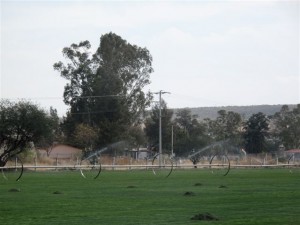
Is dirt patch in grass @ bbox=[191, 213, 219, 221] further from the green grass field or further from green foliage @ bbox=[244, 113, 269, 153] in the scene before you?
green foliage @ bbox=[244, 113, 269, 153]

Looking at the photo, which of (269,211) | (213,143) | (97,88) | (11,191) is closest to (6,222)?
(269,211)

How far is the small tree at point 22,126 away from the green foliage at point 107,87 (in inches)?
791

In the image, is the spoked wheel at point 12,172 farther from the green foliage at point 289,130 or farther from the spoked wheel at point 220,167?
the green foliage at point 289,130

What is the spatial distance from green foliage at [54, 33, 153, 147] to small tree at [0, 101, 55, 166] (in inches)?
791

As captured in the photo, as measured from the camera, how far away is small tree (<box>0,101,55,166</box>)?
2724 inches

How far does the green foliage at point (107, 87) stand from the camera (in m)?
91.2

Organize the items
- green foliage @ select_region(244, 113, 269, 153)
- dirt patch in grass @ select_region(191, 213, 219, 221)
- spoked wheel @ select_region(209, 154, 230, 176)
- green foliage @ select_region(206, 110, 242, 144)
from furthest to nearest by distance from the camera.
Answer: green foliage @ select_region(206, 110, 242, 144) → green foliage @ select_region(244, 113, 269, 153) → spoked wheel @ select_region(209, 154, 230, 176) → dirt patch in grass @ select_region(191, 213, 219, 221)

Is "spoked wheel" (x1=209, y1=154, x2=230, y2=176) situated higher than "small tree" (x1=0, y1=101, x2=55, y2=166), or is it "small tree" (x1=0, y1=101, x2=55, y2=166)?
"small tree" (x1=0, y1=101, x2=55, y2=166)

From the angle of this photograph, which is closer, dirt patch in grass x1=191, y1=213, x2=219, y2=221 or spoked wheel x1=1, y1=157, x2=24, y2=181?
dirt patch in grass x1=191, y1=213, x2=219, y2=221

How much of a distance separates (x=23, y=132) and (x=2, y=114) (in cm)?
273

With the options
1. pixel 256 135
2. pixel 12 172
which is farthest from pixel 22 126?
pixel 256 135

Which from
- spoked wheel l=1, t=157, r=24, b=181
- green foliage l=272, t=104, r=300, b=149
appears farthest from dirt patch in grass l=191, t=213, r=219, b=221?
green foliage l=272, t=104, r=300, b=149

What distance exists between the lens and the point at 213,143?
108000mm

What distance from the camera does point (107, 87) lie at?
9250 centimetres
